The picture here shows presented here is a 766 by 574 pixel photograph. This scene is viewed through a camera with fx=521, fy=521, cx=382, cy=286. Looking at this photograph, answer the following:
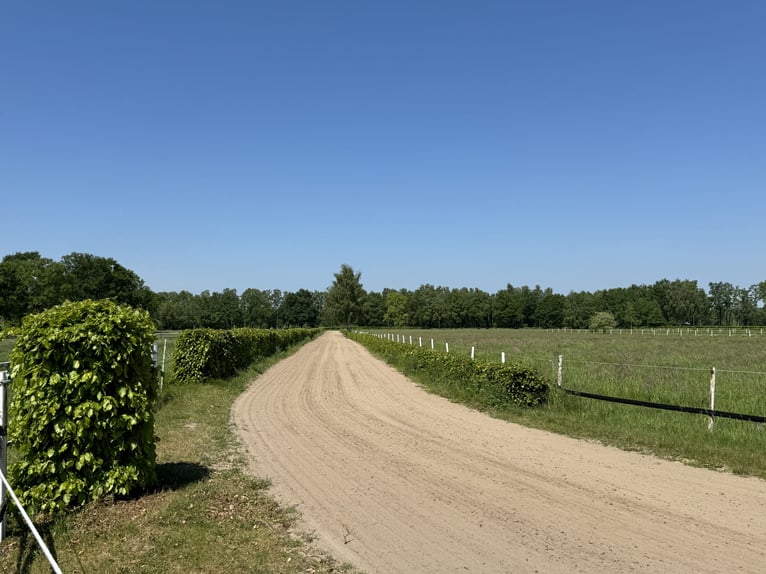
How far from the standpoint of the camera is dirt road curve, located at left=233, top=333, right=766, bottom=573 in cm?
461

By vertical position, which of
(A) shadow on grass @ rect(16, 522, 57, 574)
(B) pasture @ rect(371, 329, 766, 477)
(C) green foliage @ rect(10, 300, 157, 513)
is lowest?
(A) shadow on grass @ rect(16, 522, 57, 574)

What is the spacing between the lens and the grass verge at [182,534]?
435 centimetres

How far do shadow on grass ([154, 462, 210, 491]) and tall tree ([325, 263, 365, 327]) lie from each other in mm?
95927

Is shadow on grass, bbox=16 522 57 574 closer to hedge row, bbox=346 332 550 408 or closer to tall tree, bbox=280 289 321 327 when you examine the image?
hedge row, bbox=346 332 550 408

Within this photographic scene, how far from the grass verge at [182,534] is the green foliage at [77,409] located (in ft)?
0.98

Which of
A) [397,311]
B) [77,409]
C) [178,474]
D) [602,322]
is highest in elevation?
[397,311]

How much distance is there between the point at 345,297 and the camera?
103562 millimetres

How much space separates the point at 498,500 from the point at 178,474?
4.14 m

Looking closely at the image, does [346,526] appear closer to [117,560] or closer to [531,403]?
[117,560]

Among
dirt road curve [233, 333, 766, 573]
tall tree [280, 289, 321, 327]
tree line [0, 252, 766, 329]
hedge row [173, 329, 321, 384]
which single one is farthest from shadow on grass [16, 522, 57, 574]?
tall tree [280, 289, 321, 327]

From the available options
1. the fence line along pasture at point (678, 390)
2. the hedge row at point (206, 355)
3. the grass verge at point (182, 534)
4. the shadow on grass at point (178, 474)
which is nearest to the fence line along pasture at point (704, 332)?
the fence line along pasture at point (678, 390)

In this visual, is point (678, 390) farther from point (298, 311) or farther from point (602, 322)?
point (298, 311)

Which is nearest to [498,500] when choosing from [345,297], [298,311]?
[345,297]

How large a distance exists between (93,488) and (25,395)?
1198 millimetres
